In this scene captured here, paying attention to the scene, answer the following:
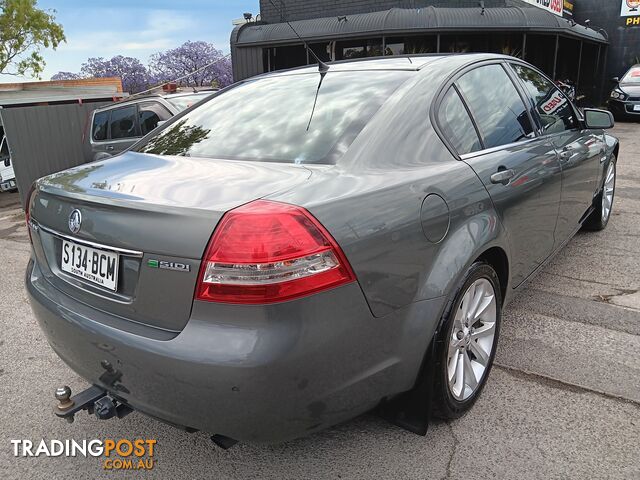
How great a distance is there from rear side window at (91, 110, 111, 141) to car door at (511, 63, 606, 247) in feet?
22.0

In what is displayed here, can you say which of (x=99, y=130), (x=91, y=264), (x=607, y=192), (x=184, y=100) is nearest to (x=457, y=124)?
(x=91, y=264)

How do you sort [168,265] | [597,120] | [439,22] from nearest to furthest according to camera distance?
[168,265]
[597,120]
[439,22]

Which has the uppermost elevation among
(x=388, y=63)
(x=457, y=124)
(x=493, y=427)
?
(x=388, y=63)

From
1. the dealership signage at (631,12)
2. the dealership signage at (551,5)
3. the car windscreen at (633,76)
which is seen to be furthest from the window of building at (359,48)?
the dealership signage at (631,12)

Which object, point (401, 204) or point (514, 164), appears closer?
point (401, 204)

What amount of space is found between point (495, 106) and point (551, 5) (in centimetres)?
1749

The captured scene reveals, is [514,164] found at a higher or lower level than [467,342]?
higher

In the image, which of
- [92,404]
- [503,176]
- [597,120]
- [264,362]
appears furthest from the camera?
[597,120]

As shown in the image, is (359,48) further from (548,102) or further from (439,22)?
(548,102)

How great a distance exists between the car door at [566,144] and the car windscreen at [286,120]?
4.40 ft

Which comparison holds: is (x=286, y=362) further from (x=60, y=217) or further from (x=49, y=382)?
(x=49, y=382)

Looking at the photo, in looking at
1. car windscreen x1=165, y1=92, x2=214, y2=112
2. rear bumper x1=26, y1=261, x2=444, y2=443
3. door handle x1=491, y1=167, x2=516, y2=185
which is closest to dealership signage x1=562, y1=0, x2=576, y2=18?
car windscreen x1=165, y1=92, x2=214, y2=112

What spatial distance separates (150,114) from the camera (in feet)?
24.7

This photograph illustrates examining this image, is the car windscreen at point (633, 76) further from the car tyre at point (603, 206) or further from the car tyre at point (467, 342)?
the car tyre at point (467, 342)
